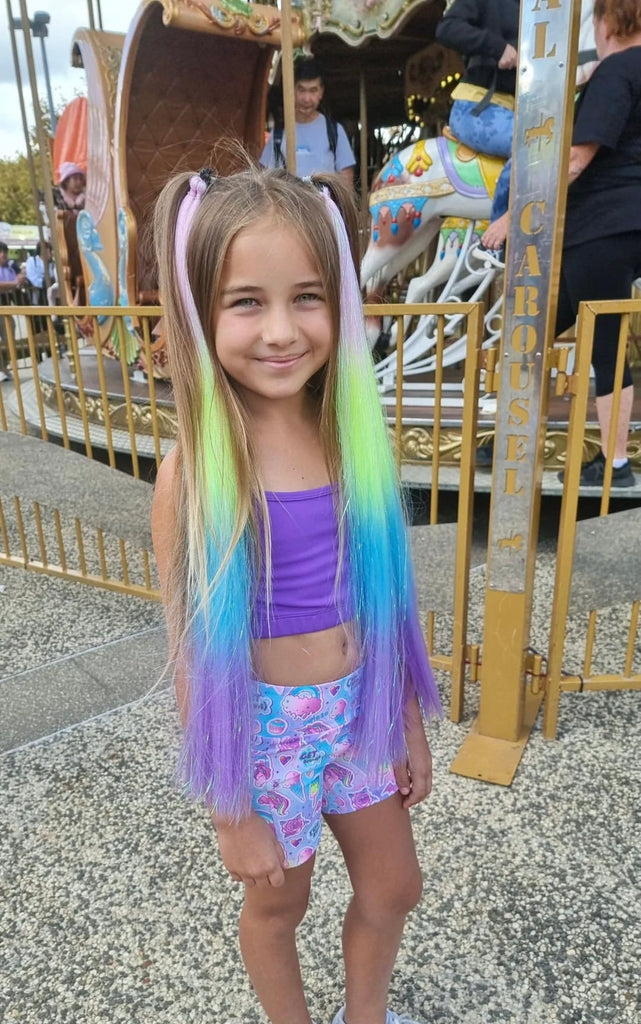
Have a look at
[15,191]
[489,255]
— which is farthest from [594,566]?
[15,191]

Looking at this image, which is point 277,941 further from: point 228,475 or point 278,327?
point 278,327

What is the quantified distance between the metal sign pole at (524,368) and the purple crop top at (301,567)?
3.39ft

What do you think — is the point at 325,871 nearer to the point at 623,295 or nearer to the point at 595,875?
the point at 595,875

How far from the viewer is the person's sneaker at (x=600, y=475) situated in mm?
3449

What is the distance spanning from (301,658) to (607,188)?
2.50 m

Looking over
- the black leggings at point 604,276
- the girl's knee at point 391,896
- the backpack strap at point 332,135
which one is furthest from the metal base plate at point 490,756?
the backpack strap at point 332,135

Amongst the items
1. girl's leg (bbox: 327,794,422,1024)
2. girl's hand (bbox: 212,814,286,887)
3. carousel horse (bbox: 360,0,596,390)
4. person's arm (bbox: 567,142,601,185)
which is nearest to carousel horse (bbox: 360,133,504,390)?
carousel horse (bbox: 360,0,596,390)

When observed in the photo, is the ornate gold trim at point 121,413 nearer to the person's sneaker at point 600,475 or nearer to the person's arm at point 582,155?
the person's sneaker at point 600,475

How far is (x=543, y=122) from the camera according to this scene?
178 cm

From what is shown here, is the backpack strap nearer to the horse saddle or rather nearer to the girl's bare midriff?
the horse saddle

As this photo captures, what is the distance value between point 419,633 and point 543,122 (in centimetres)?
130

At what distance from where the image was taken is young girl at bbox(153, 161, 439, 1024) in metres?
1.05

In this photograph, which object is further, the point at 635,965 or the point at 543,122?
the point at 543,122

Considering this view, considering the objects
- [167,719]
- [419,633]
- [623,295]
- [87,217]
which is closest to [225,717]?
[419,633]
